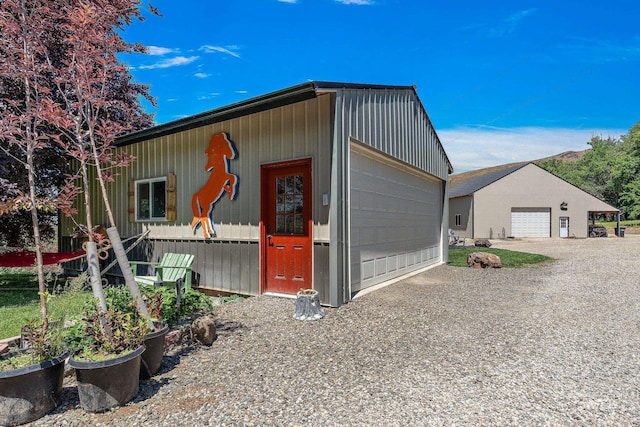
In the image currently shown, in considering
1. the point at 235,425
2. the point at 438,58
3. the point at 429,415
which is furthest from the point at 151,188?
the point at 438,58

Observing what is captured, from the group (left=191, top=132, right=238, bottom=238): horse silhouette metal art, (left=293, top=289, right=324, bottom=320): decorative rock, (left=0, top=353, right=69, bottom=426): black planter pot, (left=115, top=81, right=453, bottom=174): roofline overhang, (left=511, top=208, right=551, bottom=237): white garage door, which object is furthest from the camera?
(left=511, top=208, right=551, bottom=237): white garage door

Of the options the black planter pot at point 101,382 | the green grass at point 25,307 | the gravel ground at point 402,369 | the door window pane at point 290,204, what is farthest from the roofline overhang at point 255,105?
the black planter pot at point 101,382

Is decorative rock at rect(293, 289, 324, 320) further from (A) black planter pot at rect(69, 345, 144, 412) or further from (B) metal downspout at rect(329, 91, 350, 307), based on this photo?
(A) black planter pot at rect(69, 345, 144, 412)

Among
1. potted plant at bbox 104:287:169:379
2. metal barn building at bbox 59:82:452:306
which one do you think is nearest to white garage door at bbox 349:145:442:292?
metal barn building at bbox 59:82:452:306

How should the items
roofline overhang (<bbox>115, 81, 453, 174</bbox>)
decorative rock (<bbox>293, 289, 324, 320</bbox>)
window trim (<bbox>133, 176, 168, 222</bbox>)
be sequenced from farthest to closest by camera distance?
window trim (<bbox>133, 176, 168, 222</bbox>)
roofline overhang (<bbox>115, 81, 453, 174</bbox>)
decorative rock (<bbox>293, 289, 324, 320</bbox>)

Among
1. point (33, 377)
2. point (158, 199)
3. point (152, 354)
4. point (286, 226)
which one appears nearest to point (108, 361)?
point (33, 377)

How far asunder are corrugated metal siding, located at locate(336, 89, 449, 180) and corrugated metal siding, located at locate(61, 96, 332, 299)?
0.56 metres

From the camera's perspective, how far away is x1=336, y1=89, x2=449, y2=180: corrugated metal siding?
5262 mm

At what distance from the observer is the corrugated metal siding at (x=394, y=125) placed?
5.26 metres

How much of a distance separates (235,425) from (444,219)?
360 inches

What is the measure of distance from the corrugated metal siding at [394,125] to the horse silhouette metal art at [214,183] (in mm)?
1991

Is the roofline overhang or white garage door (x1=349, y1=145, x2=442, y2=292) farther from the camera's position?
white garage door (x1=349, y1=145, x2=442, y2=292)

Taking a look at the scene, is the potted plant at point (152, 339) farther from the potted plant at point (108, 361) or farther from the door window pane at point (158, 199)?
the door window pane at point (158, 199)

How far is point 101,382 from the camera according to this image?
2.23 metres
